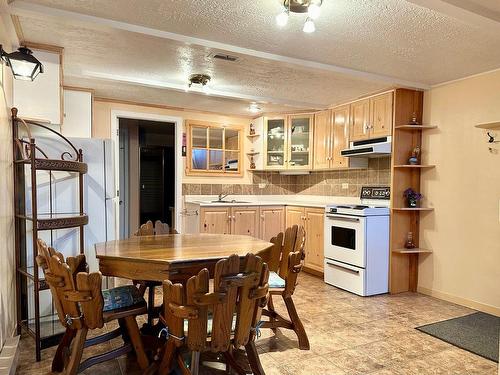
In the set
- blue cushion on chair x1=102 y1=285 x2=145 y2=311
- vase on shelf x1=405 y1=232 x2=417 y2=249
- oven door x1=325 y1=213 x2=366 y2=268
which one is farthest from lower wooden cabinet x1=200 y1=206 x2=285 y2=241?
blue cushion on chair x1=102 y1=285 x2=145 y2=311

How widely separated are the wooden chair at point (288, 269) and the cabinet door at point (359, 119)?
2.16 m

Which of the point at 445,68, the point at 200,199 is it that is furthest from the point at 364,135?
the point at 200,199

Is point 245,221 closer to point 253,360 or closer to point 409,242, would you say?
point 409,242

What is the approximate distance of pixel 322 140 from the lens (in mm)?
4750

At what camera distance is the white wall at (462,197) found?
10.5ft

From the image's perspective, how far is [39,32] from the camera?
2500mm

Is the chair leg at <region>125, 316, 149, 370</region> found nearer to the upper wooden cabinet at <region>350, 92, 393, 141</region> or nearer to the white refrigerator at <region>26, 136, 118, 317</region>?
the white refrigerator at <region>26, 136, 118, 317</region>

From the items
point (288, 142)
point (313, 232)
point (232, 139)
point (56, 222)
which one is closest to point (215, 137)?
point (232, 139)

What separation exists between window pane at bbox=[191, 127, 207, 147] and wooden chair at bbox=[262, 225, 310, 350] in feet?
9.59

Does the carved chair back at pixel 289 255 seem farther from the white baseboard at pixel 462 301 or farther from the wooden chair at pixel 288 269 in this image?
the white baseboard at pixel 462 301

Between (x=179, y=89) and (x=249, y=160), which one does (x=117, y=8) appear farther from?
(x=249, y=160)

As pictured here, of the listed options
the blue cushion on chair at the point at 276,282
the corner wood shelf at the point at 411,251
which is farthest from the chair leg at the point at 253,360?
the corner wood shelf at the point at 411,251

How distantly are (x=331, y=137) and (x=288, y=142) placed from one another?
720 millimetres

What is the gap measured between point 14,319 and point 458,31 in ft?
12.8
